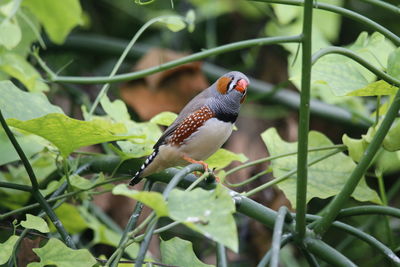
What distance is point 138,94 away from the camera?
2598 mm

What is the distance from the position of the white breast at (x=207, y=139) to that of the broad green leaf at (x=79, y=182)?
28cm

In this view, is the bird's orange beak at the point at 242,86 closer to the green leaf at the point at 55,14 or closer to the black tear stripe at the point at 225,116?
the black tear stripe at the point at 225,116

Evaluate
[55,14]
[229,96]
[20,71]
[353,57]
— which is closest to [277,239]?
[353,57]

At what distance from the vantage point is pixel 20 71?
166 cm

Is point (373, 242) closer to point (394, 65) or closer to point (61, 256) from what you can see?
point (394, 65)

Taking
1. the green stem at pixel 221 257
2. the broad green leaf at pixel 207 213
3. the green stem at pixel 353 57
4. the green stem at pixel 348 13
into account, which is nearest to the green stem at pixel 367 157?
the green stem at pixel 353 57

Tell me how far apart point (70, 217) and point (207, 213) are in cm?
103

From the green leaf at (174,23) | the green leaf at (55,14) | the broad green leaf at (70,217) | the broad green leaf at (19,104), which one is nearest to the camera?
the green leaf at (55,14)

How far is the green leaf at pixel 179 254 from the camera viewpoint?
50.6 inches

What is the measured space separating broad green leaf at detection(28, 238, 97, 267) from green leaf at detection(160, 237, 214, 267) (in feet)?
0.50

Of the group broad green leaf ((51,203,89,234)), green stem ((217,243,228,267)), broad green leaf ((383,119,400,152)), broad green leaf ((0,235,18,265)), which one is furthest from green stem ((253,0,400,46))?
broad green leaf ((51,203,89,234))

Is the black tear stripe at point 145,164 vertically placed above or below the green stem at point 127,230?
above

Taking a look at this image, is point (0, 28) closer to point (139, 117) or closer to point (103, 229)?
point (103, 229)

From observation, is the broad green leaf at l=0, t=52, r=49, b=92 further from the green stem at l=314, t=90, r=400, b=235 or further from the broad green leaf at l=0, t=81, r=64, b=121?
the green stem at l=314, t=90, r=400, b=235
